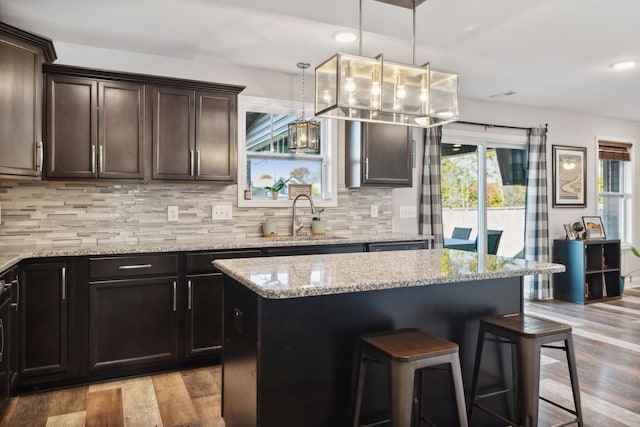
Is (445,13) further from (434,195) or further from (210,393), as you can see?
(210,393)

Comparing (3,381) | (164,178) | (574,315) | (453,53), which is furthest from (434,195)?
(3,381)

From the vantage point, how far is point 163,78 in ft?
11.2

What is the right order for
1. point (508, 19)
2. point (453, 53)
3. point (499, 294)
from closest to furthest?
point (499, 294), point (508, 19), point (453, 53)

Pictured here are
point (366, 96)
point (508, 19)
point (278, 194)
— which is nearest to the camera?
point (366, 96)

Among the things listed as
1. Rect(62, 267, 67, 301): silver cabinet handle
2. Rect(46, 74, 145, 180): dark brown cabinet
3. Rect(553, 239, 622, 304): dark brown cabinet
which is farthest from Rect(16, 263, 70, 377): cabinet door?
Rect(553, 239, 622, 304): dark brown cabinet

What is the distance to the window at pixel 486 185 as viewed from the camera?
5.33 m

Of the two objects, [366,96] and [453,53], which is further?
[453,53]

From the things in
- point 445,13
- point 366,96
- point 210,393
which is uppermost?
point 445,13

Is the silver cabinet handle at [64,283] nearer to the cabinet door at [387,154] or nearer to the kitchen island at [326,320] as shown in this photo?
the kitchen island at [326,320]

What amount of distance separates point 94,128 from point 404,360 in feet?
9.07

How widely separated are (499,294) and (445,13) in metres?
1.72

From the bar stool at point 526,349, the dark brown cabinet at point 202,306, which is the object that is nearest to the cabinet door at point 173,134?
the dark brown cabinet at point 202,306

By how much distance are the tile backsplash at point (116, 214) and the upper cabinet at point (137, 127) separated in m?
0.31

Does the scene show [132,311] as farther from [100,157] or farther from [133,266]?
[100,157]
